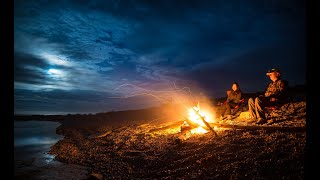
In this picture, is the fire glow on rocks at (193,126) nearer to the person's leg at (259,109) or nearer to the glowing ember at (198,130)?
the glowing ember at (198,130)

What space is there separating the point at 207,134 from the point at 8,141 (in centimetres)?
814

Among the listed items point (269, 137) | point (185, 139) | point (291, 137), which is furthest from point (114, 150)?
point (291, 137)

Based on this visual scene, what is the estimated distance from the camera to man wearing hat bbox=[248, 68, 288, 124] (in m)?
9.84

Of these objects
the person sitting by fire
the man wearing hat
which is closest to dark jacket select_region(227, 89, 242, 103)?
the person sitting by fire

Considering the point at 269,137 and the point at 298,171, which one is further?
the point at 269,137

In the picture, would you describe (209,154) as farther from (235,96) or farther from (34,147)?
(34,147)

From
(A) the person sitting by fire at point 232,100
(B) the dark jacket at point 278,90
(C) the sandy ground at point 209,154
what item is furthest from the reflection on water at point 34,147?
(B) the dark jacket at point 278,90

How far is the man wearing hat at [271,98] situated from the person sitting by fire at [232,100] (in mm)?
1712

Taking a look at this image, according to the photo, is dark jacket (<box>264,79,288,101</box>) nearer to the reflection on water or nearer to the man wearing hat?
the man wearing hat

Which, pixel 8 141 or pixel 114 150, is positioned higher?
pixel 8 141

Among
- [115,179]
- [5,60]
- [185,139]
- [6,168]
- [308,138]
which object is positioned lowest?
[115,179]

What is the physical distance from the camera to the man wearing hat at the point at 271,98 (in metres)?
9.84

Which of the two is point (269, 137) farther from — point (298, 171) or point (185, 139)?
point (185, 139)

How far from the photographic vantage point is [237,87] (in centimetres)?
1217
